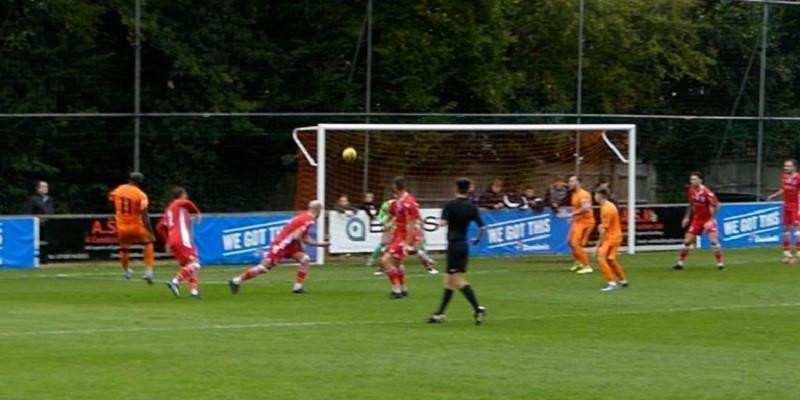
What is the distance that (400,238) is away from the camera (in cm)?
2659

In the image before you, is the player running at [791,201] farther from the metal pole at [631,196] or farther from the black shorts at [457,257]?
the black shorts at [457,257]

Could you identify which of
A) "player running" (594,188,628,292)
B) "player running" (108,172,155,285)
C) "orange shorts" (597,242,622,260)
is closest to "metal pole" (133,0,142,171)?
"player running" (108,172,155,285)

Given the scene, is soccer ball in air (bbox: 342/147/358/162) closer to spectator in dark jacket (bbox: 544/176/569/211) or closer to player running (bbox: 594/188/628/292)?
spectator in dark jacket (bbox: 544/176/569/211)

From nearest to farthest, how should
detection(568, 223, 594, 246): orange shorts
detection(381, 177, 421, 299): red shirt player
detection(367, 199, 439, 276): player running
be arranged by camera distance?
detection(381, 177, 421, 299): red shirt player
detection(367, 199, 439, 276): player running
detection(568, 223, 594, 246): orange shorts

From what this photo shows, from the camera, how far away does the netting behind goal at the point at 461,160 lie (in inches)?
1484

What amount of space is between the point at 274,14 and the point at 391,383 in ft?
96.1

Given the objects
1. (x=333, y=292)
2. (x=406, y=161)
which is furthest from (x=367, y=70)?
(x=333, y=292)

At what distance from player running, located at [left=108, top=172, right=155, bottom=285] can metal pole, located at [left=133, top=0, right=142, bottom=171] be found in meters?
6.49

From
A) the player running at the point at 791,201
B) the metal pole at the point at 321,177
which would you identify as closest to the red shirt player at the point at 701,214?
the player running at the point at 791,201

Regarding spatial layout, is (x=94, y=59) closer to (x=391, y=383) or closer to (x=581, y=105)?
(x=581, y=105)

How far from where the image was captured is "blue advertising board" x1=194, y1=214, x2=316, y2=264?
35125 mm

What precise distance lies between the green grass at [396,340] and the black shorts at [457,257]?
0.74m

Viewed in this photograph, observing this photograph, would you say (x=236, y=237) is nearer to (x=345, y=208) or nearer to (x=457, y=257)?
(x=345, y=208)

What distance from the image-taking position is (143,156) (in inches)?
1452
